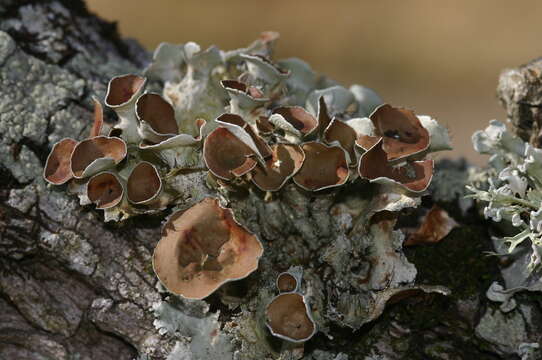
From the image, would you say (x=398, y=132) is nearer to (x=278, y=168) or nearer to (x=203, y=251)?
(x=278, y=168)

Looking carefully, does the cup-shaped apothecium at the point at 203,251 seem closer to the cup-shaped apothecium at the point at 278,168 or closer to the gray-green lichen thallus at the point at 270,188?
the gray-green lichen thallus at the point at 270,188

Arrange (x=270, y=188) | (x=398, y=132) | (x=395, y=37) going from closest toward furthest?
1. (x=270, y=188)
2. (x=398, y=132)
3. (x=395, y=37)

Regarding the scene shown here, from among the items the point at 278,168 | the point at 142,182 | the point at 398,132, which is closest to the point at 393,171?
the point at 398,132

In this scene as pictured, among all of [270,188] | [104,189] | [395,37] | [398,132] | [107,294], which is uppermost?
[398,132]

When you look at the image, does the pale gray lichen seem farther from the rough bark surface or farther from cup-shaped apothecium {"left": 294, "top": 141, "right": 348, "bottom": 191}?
cup-shaped apothecium {"left": 294, "top": 141, "right": 348, "bottom": 191}

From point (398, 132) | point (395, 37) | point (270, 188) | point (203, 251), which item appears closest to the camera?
point (203, 251)

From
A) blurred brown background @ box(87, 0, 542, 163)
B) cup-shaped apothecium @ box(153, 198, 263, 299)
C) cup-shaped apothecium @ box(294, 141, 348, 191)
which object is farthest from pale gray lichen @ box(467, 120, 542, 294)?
blurred brown background @ box(87, 0, 542, 163)

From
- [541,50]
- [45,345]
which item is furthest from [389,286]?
[541,50]
